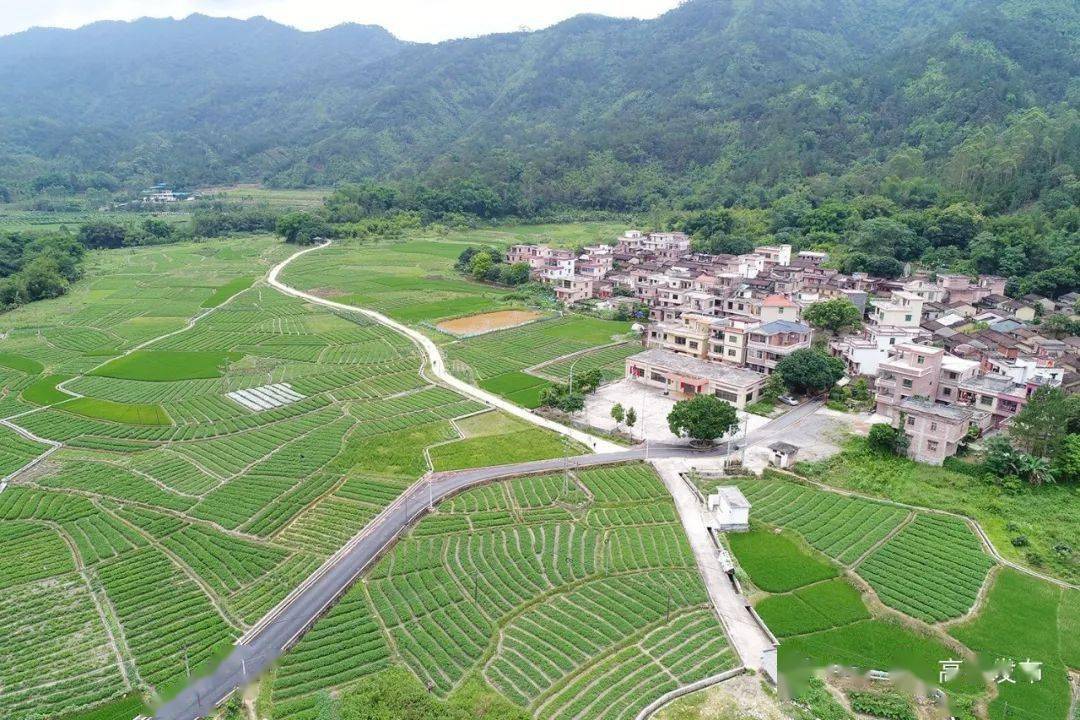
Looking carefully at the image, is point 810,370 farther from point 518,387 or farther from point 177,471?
point 177,471

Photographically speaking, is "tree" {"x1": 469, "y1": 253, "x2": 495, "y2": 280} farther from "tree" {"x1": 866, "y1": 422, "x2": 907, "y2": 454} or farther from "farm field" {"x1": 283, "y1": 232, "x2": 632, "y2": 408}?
"tree" {"x1": 866, "y1": 422, "x2": 907, "y2": 454}

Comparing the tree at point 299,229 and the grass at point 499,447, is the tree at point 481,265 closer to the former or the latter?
the tree at point 299,229

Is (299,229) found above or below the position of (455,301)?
above

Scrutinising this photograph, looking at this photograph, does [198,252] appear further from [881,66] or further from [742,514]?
[881,66]

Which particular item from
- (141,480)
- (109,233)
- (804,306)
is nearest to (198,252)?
(109,233)

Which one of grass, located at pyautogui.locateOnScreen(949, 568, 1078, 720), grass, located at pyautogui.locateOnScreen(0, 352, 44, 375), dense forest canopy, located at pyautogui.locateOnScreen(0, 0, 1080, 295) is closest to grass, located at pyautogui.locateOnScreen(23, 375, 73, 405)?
grass, located at pyautogui.locateOnScreen(0, 352, 44, 375)

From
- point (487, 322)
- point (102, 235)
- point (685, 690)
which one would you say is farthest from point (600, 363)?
point (102, 235)
